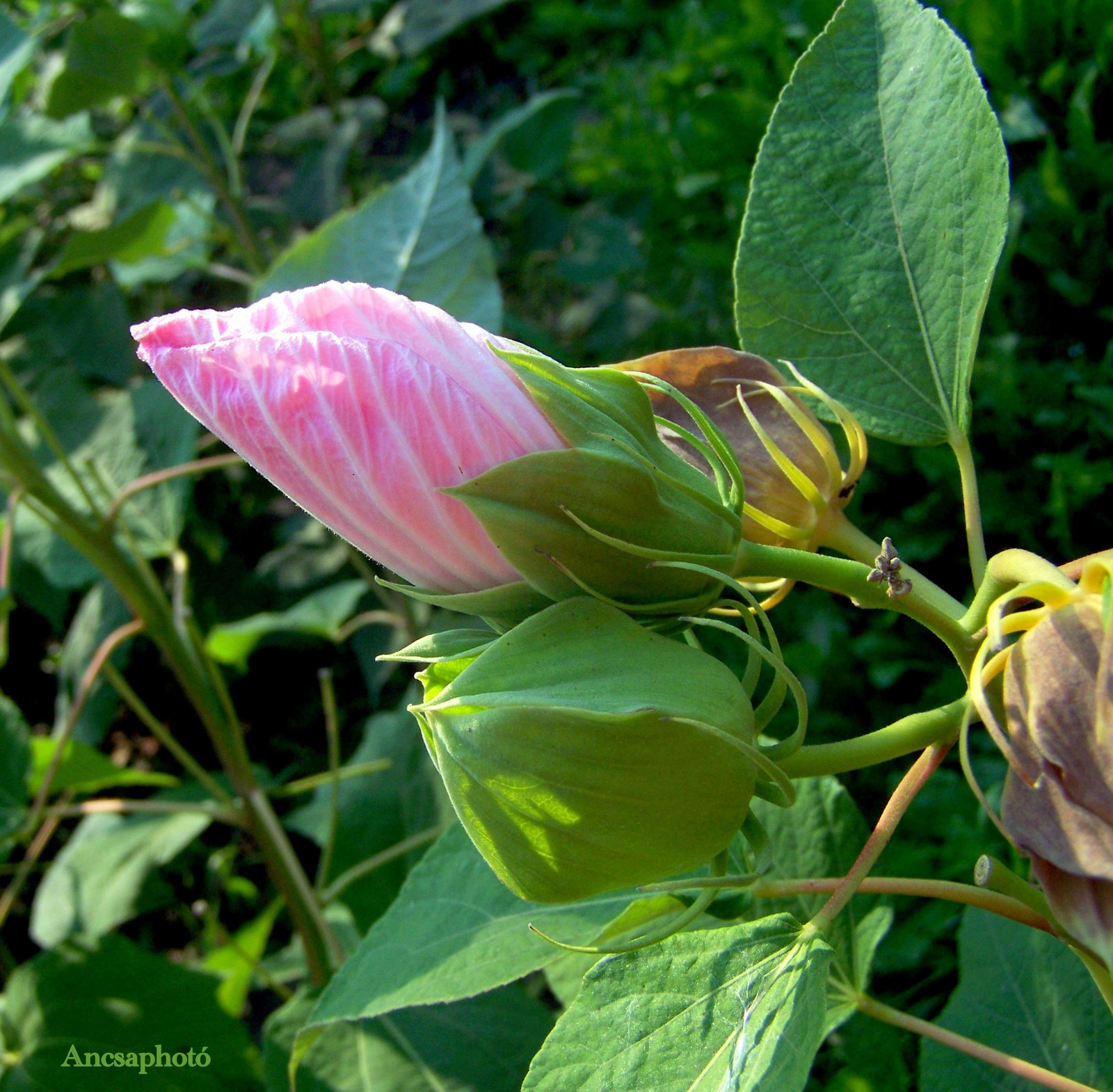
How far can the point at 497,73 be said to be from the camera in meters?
2.25

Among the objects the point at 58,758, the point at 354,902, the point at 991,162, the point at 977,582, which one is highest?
the point at 991,162

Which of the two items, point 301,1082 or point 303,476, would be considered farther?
point 301,1082

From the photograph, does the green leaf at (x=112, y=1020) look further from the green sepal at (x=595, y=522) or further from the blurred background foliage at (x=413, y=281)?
the green sepal at (x=595, y=522)

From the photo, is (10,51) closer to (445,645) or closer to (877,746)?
(445,645)

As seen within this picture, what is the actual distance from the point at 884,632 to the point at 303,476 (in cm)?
66

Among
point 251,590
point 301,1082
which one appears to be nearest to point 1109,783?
point 301,1082

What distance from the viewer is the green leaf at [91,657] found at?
1.28 metres

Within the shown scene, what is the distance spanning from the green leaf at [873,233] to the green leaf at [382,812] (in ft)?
2.08

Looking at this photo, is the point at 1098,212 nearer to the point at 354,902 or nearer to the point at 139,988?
the point at 354,902

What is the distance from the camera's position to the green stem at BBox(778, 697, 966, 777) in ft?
1.32

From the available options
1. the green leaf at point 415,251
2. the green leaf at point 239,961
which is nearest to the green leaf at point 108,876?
the green leaf at point 239,961

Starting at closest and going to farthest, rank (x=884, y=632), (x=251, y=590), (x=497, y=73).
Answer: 1. (x=884, y=632)
2. (x=251, y=590)
3. (x=497, y=73)

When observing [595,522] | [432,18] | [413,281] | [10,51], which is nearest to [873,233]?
[595,522]

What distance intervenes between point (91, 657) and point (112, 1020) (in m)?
0.43
